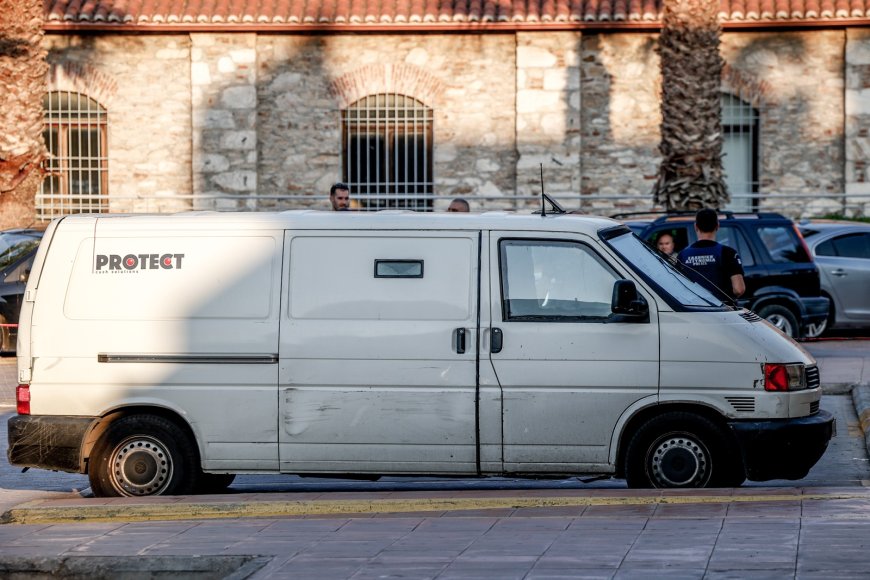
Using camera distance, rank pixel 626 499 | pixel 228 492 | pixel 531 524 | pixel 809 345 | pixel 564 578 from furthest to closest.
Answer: pixel 809 345 < pixel 228 492 < pixel 626 499 < pixel 531 524 < pixel 564 578

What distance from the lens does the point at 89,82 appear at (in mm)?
27141

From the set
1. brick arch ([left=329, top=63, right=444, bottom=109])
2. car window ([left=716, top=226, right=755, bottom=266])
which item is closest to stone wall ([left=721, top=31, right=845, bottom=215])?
brick arch ([left=329, top=63, right=444, bottom=109])

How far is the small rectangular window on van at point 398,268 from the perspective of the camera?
8812 mm

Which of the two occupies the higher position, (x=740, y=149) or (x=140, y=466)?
(x=740, y=149)

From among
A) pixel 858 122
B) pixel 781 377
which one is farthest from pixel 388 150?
pixel 781 377

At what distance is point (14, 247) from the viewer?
18.7 metres

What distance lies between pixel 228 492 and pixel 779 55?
19.5m

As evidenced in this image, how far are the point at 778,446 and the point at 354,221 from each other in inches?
114

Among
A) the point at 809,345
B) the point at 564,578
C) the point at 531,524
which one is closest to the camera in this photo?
the point at 564,578

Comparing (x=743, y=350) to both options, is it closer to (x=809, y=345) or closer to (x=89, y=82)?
(x=809, y=345)

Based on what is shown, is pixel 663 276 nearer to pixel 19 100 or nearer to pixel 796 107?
pixel 19 100

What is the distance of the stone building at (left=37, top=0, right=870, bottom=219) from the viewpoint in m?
26.4

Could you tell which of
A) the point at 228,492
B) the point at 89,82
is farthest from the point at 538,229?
the point at 89,82

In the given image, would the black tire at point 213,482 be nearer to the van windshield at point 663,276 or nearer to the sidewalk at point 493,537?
the sidewalk at point 493,537
